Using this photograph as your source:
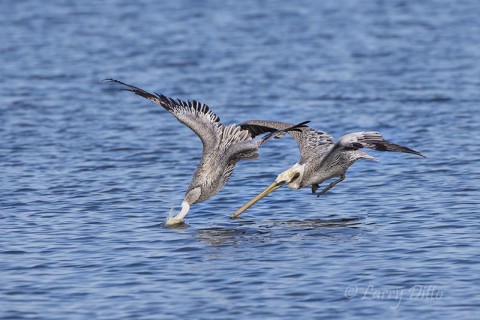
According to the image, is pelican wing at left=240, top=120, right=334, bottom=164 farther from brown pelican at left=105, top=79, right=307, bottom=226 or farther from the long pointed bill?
the long pointed bill

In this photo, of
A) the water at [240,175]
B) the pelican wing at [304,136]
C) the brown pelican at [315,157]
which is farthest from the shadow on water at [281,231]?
the pelican wing at [304,136]

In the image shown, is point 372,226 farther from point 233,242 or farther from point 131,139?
point 131,139

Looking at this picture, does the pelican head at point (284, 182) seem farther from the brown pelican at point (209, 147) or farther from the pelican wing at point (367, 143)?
the pelican wing at point (367, 143)

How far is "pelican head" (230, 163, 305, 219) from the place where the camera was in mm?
16094

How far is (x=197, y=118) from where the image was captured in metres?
16.5

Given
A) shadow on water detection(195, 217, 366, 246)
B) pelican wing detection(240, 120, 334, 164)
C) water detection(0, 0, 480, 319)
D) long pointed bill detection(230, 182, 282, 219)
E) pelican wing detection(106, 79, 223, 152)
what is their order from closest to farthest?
water detection(0, 0, 480, 319)
shadow on water detection(195, 217, 366, 246)
long pointed bill detection(230, 182, 282, 219)
pelican wing detection(106, 79, 223, 152)
pelican wing detection(240, 120, 334, 164)

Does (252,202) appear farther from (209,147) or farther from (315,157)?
(315,157)

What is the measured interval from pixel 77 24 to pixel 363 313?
91.0 feet

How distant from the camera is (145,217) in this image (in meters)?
16.2

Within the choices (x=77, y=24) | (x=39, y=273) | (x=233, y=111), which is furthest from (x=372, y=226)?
(x=77, y=24)

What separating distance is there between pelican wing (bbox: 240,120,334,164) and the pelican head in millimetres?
364

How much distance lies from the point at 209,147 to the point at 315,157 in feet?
4.92

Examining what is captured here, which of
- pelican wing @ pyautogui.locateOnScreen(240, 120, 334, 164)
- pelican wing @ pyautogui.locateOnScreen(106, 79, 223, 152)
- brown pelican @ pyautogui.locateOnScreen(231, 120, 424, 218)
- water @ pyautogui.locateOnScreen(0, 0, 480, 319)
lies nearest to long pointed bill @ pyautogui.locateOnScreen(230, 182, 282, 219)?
brown pelican @ pyautogui.locateOnScreen(231, 120, 424, 218)

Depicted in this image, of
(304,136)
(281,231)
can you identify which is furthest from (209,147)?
(281,231)
